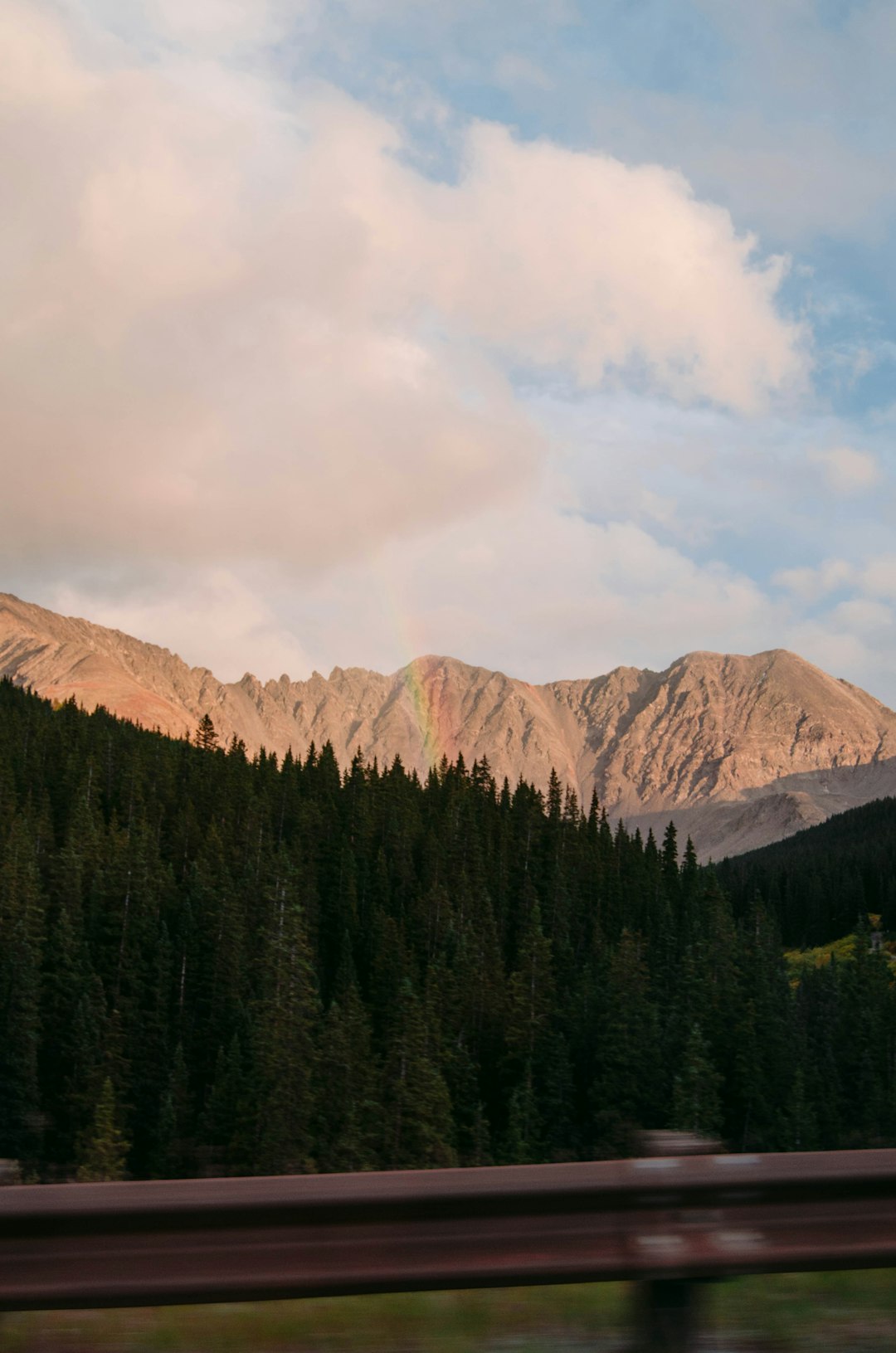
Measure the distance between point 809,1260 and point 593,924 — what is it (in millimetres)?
116783

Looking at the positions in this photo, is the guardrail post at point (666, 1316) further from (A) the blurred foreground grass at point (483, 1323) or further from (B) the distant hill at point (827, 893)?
(B) the distant hill at point (827, 893)

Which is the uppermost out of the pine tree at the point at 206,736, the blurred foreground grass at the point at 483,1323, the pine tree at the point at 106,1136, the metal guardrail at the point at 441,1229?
the pine tree at the point at 206,736

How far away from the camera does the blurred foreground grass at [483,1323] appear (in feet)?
15.6

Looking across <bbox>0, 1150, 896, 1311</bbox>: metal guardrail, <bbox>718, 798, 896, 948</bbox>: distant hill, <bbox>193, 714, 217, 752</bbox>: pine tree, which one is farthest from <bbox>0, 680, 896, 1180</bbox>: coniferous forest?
<bbox>718, 798, 896, 948</bbox>: distant hill

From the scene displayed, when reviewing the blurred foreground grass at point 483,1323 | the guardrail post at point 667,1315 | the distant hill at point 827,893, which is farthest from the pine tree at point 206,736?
the guardrail post at point 667,1315

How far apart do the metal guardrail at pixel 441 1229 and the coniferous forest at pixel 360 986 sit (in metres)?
45.6

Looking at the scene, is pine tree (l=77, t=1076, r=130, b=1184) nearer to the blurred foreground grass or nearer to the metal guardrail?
the blurred foreground grass

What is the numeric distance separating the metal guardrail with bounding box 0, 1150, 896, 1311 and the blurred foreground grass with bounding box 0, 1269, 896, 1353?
1.28 ft

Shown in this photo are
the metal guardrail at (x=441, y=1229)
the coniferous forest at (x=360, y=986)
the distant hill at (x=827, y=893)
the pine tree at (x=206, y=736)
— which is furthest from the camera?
the distant hill at (x=827, y=893)

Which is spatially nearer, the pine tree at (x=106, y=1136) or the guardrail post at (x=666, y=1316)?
the guardrail post at (x=666, y=1316)

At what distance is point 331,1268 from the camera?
4492 millimetres

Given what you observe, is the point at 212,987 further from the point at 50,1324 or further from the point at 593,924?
the point at 50,1324

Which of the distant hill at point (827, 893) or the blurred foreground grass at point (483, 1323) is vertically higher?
the distant hill at point (827, 893)

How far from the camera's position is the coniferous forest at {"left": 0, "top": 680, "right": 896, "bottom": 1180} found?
68.7 meters
